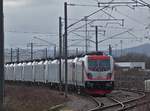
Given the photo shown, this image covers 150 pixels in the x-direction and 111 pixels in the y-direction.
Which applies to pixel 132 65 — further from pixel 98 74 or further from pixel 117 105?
pixel 117 105

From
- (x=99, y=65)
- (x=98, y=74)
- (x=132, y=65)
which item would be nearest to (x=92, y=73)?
(x=98, y=74)

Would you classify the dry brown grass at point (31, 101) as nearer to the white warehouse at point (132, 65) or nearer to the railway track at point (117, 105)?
the railway track at point (117, 105)

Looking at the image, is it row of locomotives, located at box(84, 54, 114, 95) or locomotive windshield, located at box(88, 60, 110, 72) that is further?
locomotive windshield, located at box(88, 60, 110, 72)

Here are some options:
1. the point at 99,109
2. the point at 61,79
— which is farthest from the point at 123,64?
the point at 99,109

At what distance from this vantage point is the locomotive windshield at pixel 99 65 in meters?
38.2

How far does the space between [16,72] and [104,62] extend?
42.4 metres

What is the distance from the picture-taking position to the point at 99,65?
3853 cm

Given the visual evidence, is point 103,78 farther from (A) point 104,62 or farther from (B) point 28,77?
(B) point 28,77

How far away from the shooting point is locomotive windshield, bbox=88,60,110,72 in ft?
125

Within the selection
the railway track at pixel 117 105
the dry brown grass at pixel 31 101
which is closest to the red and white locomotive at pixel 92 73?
the dry brown grass at pixel 31 101

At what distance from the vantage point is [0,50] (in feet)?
57.3

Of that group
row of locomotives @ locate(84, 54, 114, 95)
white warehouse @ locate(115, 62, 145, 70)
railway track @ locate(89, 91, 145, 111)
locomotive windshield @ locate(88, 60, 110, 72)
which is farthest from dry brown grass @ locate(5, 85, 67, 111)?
white warehouse @ locate(115, 62, 145, 70)

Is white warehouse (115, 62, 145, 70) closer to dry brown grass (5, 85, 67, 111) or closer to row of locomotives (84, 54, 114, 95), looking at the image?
row of locomotives (84, 54, 114, 95)

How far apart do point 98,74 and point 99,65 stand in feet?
2.75
